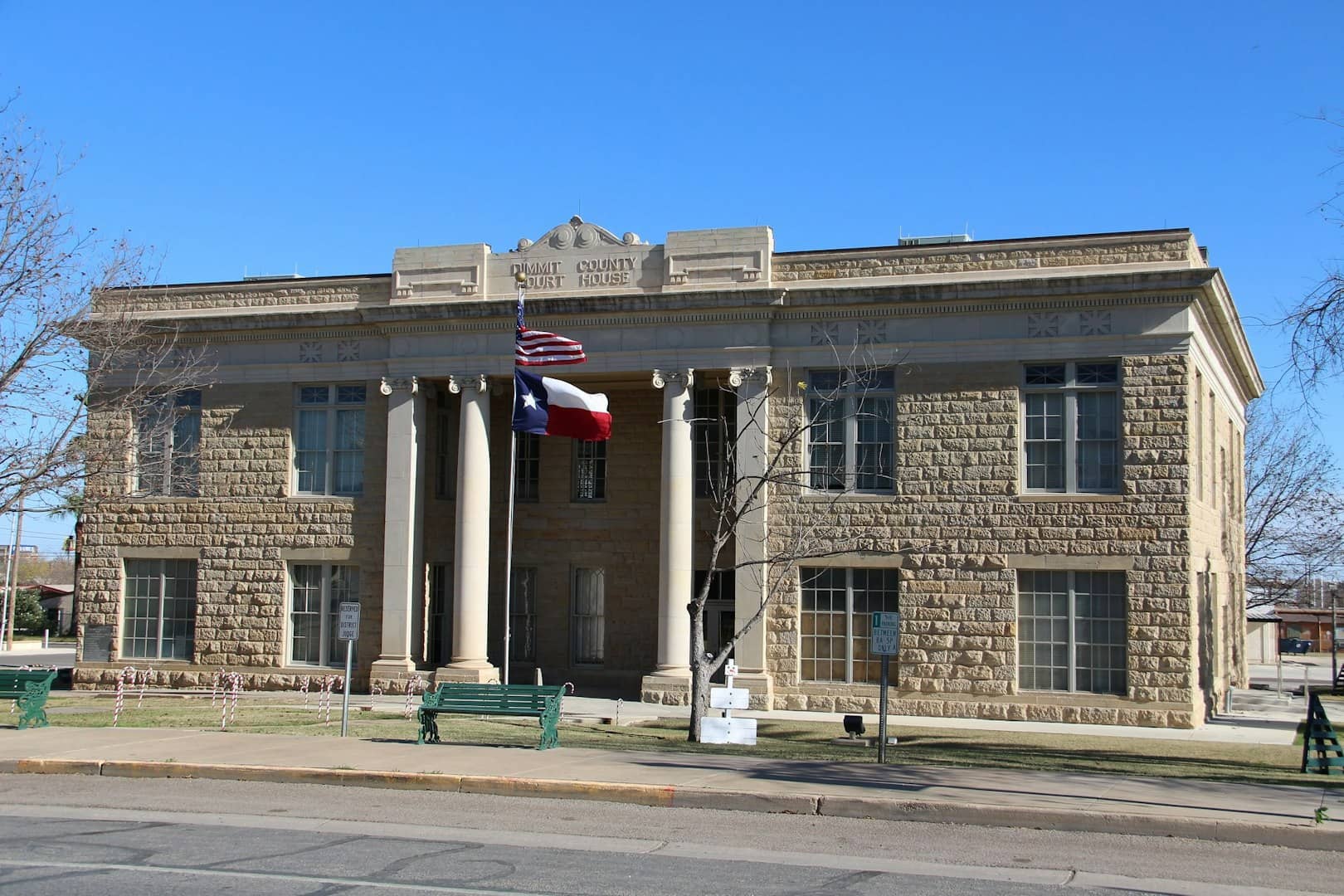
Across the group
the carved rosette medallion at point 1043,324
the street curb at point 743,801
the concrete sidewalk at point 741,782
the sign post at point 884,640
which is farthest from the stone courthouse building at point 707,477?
the street curb at point 743,801

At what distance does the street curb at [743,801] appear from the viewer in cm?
1241

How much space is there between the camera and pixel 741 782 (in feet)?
49.4

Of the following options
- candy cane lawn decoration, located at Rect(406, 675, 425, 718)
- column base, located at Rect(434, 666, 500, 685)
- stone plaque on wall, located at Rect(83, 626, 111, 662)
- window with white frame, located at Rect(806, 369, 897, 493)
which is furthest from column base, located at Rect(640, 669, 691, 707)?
stone plaque on wall, located at Rect(83, 626, 111, 662)

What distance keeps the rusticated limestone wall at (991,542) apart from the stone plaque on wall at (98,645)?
52.3 feet

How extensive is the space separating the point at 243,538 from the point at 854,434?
47.1 ft

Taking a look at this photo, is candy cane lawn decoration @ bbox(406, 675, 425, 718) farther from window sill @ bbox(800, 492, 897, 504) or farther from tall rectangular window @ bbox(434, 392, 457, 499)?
window sill @ bbox(800, 492, 897, 504)

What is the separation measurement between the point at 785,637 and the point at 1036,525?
552 cm

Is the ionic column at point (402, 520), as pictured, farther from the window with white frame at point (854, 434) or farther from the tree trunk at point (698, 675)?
the tree trunk at point (698, 675)

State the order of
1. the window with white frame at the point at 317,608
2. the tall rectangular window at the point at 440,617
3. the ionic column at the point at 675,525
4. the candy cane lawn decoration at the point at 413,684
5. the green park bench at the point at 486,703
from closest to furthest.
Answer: the green park bench at the point at 486,703, the ionic column at the point at 675,525, the candy cane lawn decoration at the point at 413,684, the window with white frame at the point at 317,608, the tall rectangular window at the point at 440,617

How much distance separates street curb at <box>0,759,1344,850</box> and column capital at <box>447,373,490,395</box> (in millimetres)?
14231

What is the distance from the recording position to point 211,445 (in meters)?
31.5

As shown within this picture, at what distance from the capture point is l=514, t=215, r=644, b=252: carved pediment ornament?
2912 centimetres

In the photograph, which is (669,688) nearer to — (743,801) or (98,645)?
(743,801)

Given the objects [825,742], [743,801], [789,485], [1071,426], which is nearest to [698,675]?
[825,742]
